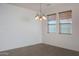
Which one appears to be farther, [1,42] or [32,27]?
[32,27]

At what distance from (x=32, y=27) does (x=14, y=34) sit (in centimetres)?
139

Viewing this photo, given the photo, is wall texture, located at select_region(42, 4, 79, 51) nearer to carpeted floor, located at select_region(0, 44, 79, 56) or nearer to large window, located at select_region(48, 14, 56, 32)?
large window, located at select_region(48, 14, 56, 32)

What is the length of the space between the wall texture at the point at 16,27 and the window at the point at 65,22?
161 cm

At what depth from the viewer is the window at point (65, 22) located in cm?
461

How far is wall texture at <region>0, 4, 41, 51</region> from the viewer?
13.6 ft

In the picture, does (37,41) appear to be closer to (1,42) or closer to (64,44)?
(64,44)

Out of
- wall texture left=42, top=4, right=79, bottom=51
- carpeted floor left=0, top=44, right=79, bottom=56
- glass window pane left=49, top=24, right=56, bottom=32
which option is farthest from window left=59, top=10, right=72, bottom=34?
carpeted floor left=0, top=44, right=79, bottom=56

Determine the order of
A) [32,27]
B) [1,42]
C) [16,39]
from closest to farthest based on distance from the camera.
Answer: [1,42] → [16,39] → [32,27]

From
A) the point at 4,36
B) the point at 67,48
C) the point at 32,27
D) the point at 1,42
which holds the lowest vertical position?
the point at 67,48

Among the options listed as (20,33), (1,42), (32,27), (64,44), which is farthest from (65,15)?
(1,42)

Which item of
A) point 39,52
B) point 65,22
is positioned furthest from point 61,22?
point 39,52

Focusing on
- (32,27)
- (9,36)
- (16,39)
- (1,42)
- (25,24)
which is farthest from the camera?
(32,27)

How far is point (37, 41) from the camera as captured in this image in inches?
235

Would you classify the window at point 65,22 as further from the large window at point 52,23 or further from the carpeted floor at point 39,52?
the carpeted floor at point 39,52
